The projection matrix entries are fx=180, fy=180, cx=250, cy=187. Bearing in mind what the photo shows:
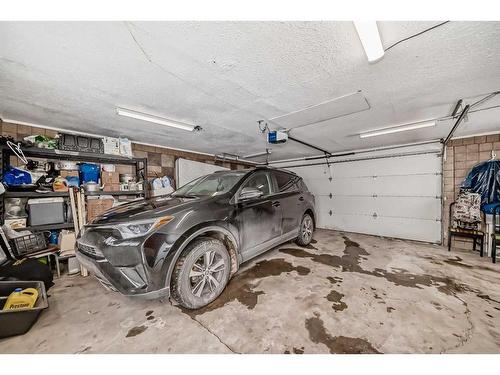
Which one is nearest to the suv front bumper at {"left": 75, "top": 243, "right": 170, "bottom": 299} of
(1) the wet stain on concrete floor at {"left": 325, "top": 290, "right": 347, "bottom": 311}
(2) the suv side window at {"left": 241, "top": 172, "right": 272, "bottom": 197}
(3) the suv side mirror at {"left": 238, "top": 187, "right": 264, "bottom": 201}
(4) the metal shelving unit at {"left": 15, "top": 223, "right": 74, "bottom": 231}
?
(3) the suv side mirror at {"left": 238, "top": 187, "right": 264, "bottom": 201}

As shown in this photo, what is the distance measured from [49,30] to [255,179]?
2447 mm

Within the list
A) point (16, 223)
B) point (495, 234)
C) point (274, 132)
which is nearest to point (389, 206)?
point (495, 234)

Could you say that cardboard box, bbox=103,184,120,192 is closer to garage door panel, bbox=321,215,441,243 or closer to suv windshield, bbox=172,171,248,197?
suv windshield, bbox=172,171,248,197

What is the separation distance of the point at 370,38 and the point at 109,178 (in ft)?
14.9

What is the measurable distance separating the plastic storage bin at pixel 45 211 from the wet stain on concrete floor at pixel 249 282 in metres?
2.97

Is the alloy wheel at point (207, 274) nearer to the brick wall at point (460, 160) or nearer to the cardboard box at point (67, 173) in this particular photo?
the cardboard box at point (67, 173)

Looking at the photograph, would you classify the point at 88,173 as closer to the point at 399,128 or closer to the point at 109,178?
the point at 109,178

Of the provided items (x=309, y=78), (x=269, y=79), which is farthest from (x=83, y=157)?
(x=309, y=78)

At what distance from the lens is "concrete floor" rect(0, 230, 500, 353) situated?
4.97ft

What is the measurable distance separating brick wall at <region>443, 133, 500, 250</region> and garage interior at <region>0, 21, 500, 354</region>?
0.03 m

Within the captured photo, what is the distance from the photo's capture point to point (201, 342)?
5.08 ft

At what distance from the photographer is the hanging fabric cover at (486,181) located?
11.9 ft

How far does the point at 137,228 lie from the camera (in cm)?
176

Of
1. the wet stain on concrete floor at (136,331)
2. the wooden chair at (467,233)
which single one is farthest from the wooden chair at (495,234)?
the wet stain on concrete floor at (136,331)
